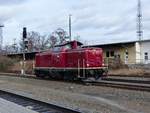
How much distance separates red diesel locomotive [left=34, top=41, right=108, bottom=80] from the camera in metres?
29.0

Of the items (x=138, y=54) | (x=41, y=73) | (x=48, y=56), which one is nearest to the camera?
(x=48, y=56)

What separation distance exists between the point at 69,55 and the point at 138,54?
1367 inches

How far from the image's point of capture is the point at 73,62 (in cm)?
3067

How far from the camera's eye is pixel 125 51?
214ft

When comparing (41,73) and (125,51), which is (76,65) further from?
(125,51)

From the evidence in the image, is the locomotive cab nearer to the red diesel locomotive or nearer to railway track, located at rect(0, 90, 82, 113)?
the red diesel locomotive

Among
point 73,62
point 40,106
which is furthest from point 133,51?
point 40,106

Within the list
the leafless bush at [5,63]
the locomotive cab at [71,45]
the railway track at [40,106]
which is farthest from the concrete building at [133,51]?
the railway track at [40,106]

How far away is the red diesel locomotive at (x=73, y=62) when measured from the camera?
2902 centimetres

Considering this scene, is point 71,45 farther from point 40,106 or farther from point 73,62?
point 40,106

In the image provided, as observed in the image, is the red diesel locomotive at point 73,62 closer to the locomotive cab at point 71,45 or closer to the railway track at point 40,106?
the locomotive cab at point 71,45

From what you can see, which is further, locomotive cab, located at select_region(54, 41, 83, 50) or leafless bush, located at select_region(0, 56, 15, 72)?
leafless bush, located at select_region(0, 56, 15, 72)

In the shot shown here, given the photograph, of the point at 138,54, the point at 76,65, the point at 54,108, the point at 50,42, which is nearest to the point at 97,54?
the point at 76,65

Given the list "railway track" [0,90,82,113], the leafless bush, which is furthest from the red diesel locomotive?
the leafless bush
